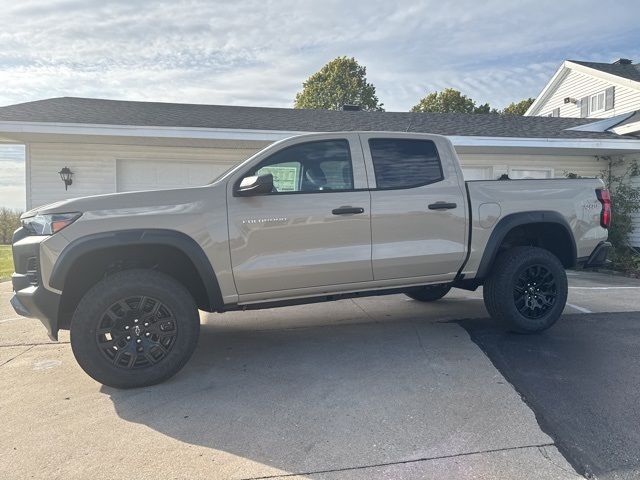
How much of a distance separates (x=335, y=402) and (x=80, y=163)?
30.9 ft

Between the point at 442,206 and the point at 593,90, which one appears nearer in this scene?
the point at 442,206

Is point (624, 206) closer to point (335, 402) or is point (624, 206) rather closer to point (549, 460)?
point (549, 460)

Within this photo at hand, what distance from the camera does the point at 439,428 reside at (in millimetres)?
3020

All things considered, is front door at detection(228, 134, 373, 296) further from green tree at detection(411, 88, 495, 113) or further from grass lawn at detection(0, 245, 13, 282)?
green tree at detection(411, 88, 495, 113)

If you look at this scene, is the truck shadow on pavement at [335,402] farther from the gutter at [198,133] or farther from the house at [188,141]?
the house at [188,141]

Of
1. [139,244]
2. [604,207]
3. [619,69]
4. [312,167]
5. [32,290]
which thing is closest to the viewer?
[32,290]

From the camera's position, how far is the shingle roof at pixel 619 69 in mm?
19188

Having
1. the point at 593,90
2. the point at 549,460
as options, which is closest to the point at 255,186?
the point at 549,460

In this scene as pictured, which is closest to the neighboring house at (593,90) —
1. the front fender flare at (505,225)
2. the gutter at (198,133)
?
the gutter at (198,133)

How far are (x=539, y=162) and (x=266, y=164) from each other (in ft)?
35.8

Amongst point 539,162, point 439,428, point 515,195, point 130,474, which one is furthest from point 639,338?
point 539,162

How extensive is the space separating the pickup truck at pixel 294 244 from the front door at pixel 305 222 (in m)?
0.01

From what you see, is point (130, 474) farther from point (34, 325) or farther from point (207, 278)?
point (34, 325)

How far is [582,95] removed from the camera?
21531mm
